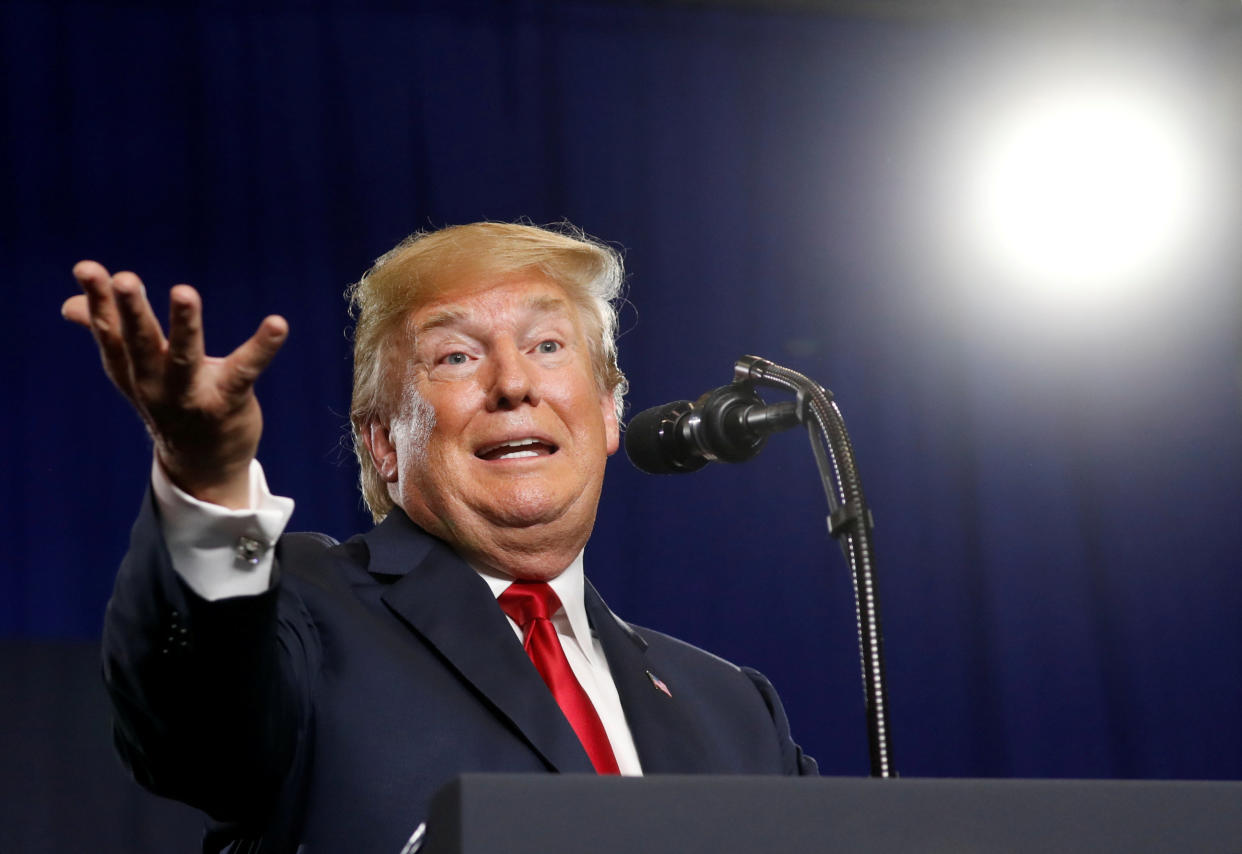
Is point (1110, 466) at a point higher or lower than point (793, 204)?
lower

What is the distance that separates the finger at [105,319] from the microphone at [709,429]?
583 mm

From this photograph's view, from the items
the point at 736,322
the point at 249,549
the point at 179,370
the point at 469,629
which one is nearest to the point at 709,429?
the point at 469,629

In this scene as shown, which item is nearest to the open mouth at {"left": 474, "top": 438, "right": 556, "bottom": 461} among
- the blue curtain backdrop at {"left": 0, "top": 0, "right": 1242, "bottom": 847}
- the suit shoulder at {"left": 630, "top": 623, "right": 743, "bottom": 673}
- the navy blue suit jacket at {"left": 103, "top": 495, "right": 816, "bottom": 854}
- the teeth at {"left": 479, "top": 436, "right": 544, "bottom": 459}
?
the teeth at {"left": 479, "top": 436, "right": 544, "bottom": 459}

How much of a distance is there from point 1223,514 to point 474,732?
9.01ft

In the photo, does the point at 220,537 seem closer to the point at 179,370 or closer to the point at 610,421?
the point at 179,370

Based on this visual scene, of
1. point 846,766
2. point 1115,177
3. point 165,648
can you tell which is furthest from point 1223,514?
point 165,648

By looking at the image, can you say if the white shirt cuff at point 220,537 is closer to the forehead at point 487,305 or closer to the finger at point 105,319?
the finger at point 105,319

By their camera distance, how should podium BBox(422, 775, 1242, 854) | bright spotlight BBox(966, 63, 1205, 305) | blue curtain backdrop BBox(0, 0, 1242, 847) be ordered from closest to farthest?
podium BBox(422, 775, 1242, 854) < blue curtain backdrop BBox(0, 0, 1242, 847) < bright spotlight BBox(966, 63, 1205, 305)

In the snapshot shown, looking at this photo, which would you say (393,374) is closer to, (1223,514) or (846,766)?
(846,766)

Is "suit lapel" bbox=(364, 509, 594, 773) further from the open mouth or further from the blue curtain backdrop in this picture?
the blue curtain backdrop

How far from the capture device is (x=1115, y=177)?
11.9 ft

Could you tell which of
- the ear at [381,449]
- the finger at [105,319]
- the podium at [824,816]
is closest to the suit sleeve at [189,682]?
the finger at [105,319]

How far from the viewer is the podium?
686 mm

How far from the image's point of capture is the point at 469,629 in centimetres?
146
